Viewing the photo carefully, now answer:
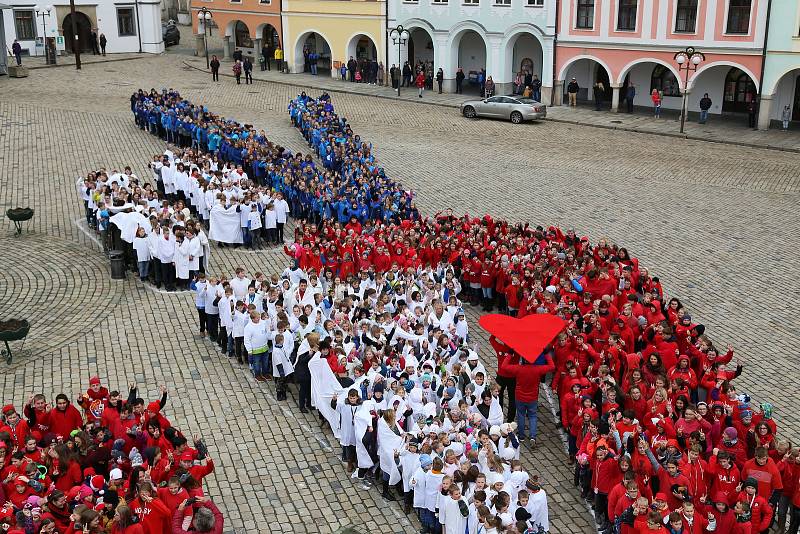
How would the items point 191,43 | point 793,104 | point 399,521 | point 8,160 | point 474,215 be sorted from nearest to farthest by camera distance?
1. point 399,521
2. point 474,215
3. point 8,160
4. point 793,104
5. point 191,43

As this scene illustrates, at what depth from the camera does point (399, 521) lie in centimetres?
1105

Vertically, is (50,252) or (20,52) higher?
(20,52)

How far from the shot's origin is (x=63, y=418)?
11344 mm

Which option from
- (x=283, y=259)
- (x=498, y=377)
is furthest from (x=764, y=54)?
(x=498, y=377)

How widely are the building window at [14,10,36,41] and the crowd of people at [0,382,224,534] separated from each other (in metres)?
43.9

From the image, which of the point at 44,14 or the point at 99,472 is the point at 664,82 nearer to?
the point at 99,472

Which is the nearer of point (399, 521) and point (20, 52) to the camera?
point (399, 521)

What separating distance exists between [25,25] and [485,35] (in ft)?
88.9

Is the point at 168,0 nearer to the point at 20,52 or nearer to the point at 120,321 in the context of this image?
the point at 20,52

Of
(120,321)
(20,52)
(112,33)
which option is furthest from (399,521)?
(112,33)

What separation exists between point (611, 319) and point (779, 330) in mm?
4548

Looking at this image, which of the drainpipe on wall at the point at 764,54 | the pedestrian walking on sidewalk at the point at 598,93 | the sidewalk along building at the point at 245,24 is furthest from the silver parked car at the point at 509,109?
the sidewalk along building at the point at 245,24

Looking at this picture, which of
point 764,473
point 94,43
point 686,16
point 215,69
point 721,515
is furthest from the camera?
point 94,43

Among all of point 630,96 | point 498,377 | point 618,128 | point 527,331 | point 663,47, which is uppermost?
point 663,47
